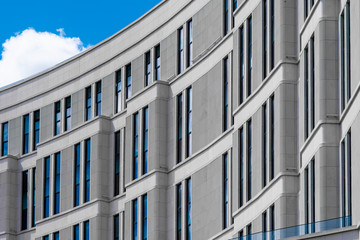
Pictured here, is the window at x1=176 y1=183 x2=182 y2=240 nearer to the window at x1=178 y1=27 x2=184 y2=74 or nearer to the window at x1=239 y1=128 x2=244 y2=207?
the window at x1=178 y1=27 x2=184 y2=74

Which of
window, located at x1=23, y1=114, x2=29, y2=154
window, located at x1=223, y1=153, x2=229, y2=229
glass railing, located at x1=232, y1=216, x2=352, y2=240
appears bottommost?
glass railing, located at x1=232, y1=216, x2=352, y2=240

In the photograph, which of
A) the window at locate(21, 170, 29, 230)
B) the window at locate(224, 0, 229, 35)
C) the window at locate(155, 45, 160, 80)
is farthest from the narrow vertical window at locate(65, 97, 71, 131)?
the window at locate(224, 0, 229, 35)

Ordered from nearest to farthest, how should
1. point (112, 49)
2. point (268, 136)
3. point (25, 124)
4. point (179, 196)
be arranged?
1. point (268, 136)
2. point (179, 196)
3. point (112, 49)
4. point (25, 124)

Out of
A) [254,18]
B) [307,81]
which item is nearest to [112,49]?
[254,18]

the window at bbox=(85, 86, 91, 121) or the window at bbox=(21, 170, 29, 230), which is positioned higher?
the window at bbox=(85, 86, 91, 121)

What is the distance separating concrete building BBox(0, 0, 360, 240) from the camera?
53.2 m

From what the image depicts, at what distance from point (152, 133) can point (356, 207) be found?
30269 mm

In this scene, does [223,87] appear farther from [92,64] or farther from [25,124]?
[25,124]

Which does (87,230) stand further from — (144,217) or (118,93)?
(118,93)

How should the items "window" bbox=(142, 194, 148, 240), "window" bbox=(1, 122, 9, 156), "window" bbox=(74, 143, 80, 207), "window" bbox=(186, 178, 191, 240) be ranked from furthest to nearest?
"window" bbox=(1, 122, 9, 156) < "window" bbox=(74, 143, 80, 207) < "window" bbox=(142, 194, 148, 240) < "window" bbox=(186, 178, 191, 240)

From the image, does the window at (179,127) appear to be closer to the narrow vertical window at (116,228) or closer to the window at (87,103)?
the narrow vertical window at (116,228)

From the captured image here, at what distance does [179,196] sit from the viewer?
74438 mm

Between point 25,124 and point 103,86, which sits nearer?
point 103,86

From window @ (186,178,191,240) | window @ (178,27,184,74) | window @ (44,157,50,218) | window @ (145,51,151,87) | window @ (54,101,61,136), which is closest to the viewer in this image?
window @ (186,178,191,240)
